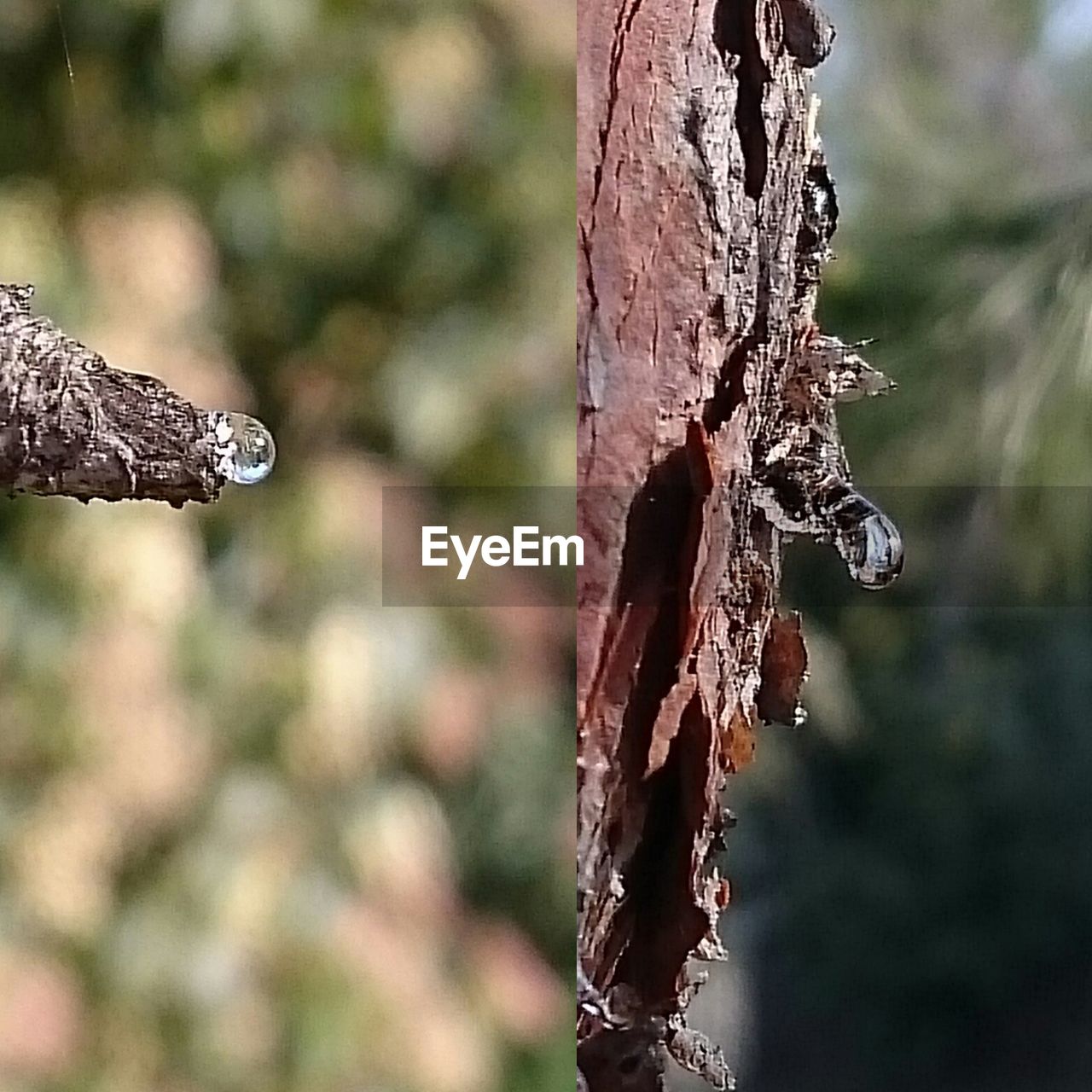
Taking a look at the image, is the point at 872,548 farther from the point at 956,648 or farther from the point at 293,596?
the point at 293,596

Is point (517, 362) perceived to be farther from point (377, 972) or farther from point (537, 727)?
point (377, 972)

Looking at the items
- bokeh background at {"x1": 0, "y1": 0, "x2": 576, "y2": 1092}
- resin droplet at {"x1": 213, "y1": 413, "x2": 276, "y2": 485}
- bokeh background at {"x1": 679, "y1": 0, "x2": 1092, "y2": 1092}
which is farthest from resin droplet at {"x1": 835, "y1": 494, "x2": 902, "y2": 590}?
resin droplet at {"x1": 213, "y1": 413, "x2": 276, "y2": 485}

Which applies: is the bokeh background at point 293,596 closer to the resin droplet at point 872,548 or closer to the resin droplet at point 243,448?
the resin droplet at point 243,448

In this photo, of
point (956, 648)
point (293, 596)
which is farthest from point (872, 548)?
point (293, 596)

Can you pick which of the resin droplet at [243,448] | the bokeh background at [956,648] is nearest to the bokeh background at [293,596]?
the resin droplet at [243,448]
